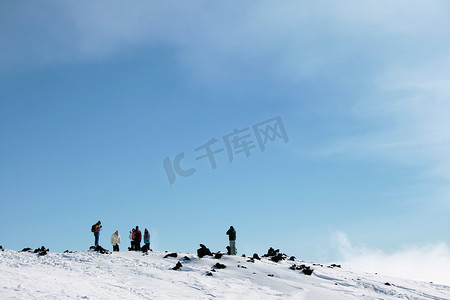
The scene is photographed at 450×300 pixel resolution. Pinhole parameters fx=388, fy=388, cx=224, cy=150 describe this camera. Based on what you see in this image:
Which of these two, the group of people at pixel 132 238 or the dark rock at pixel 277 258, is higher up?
the group of people at pixel 132 238

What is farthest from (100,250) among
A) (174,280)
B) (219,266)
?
(174,280)

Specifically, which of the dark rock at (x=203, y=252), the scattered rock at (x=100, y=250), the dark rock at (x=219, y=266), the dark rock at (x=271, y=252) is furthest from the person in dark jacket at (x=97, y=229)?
A: the dark rock at (x=271, y=252)

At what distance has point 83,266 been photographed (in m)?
19.7

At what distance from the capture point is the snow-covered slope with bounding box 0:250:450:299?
553 inches

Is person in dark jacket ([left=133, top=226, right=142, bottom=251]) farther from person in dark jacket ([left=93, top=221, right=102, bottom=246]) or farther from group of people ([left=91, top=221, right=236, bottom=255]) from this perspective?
person in dark jacket ([left=93, top=221, right=102, bottom=246])

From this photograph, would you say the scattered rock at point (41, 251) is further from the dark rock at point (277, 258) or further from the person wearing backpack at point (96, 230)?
the dark rock at point (277, 258)

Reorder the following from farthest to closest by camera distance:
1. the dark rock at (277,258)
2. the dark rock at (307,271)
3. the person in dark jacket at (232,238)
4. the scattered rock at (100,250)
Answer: the dark rock at (277,258)
the person in dark jacket at (232,238)
the scattered rock at (100,250)
the dark rock at (307,271)

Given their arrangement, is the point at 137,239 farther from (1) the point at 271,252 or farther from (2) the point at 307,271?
(2) the point at 307,271

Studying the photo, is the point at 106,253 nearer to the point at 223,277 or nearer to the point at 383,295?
the point at 223,277

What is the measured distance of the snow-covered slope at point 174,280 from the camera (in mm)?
14055

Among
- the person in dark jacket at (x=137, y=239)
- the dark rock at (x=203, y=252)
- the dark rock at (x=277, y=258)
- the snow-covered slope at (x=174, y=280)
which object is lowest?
the snow-covered slope at (x=174, y=280)

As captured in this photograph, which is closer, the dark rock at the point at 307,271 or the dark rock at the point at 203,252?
the dark rock at the point at 307,271

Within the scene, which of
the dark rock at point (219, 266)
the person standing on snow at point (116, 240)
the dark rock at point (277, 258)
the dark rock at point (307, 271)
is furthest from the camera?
the person standing on snow at point (116, 240)

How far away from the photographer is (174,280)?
17703 mm
